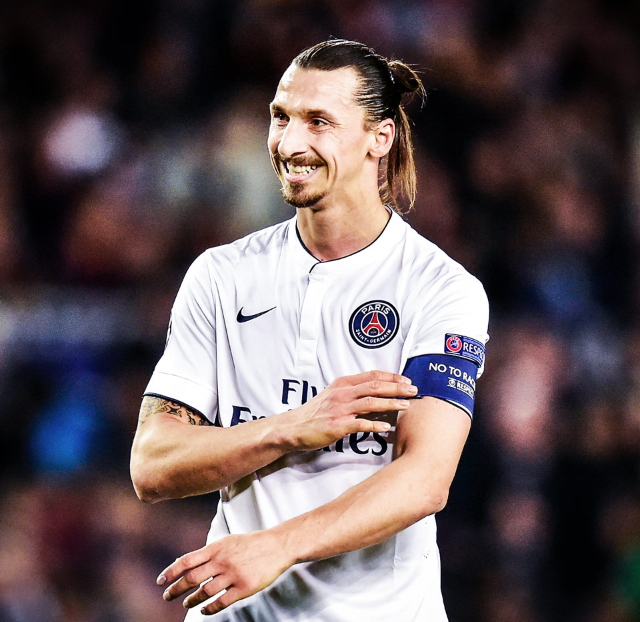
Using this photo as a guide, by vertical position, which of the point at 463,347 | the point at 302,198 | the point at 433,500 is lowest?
the point at 433,500

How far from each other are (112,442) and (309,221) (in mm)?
2271

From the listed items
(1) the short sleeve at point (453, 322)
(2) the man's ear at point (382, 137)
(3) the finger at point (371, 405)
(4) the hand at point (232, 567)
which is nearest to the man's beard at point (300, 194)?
(2) the man's ear at point (382, 137)

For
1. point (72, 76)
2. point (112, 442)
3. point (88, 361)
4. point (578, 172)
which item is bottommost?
point (112, 442)

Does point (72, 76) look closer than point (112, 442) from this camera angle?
No

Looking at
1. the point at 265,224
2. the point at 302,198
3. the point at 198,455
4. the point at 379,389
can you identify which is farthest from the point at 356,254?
the point at 265,224

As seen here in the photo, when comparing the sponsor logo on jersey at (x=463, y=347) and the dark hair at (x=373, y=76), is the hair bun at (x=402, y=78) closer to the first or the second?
the dark hair at (x=373, y=76)

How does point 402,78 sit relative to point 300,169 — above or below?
above

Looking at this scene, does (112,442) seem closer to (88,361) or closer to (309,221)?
(88,361)

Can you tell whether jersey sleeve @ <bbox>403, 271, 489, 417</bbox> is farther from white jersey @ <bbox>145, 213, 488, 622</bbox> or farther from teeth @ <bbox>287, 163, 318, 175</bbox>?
teeth @ <bbox>287, 163, 318, 175</bbox>

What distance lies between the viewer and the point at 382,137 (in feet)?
7.86

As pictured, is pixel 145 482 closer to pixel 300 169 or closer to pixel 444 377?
pixel 444 377

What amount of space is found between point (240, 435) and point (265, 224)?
255cm

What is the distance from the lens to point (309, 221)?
7.48ft

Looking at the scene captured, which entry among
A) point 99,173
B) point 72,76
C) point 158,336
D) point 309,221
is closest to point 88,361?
point 158,336
